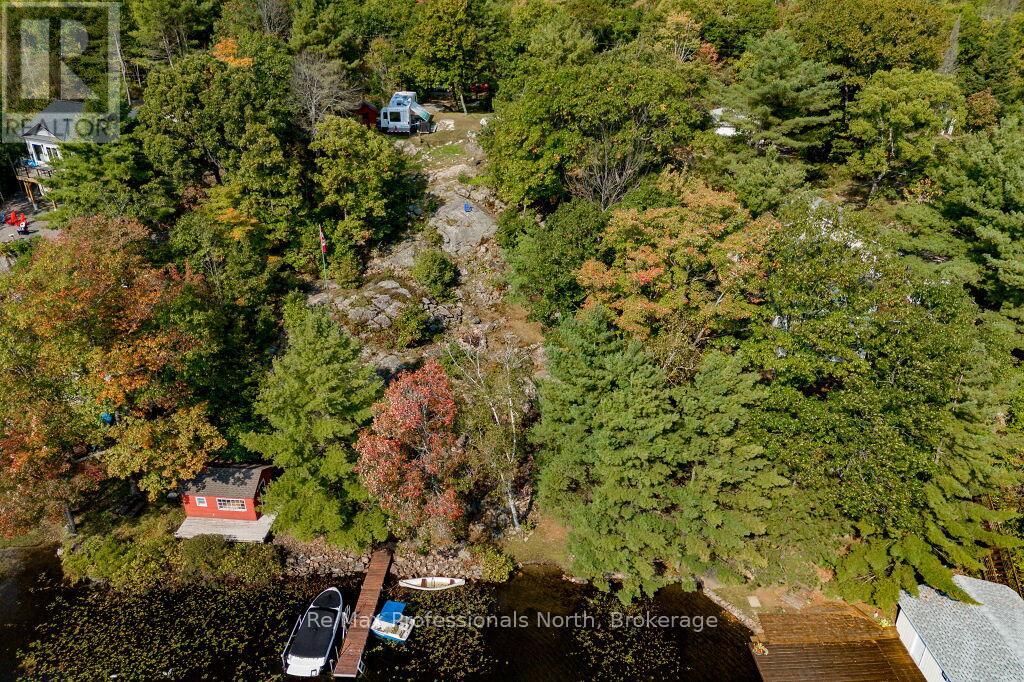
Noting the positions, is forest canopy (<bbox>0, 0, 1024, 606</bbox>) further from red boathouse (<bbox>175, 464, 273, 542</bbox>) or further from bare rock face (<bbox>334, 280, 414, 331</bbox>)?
red boathouse (<bbox>175, 464, 273, 542</bbox>)

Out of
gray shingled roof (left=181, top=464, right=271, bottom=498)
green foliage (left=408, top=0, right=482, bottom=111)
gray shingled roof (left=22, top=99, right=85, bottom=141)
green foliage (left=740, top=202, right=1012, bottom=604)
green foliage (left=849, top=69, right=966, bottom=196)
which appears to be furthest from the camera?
green foliage (left=408, top=0, right=482, bottom=111)

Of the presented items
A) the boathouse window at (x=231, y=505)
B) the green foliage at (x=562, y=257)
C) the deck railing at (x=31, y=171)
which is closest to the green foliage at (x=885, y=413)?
the green foliage at (x=562, y=257)

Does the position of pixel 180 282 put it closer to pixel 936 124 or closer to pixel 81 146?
pixel 81 146

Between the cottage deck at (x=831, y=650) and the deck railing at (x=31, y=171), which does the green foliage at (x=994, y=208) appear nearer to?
the cottage deck at (x=831, y=650)

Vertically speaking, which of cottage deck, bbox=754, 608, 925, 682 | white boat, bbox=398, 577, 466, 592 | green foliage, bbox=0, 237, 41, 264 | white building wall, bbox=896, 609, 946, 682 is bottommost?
white boat, bbox=398, 577, 466, 592

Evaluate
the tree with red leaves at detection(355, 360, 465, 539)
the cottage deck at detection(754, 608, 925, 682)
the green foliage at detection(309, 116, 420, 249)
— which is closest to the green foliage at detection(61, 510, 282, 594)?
the tree with red leaves at detection(355, 360, 465, 539)

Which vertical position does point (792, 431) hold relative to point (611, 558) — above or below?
above

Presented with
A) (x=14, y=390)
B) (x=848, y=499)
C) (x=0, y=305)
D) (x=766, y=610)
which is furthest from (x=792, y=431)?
(x=0, y=305)
